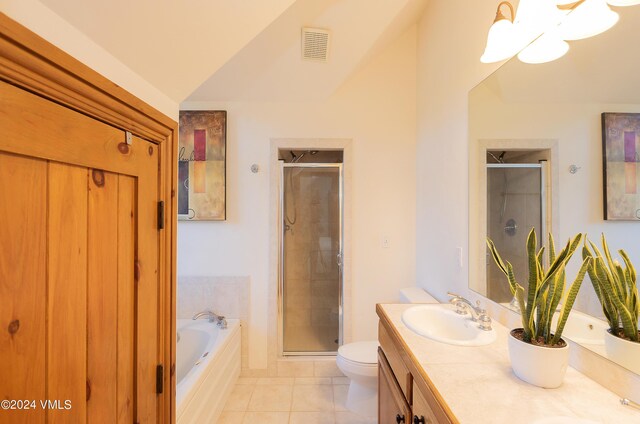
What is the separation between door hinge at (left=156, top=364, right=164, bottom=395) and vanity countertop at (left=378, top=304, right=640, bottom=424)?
89 cm

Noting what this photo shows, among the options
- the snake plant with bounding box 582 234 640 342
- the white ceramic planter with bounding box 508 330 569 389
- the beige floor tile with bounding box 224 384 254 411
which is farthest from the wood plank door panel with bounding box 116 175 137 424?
the beige floor tile with bounding box 224 384 254 411

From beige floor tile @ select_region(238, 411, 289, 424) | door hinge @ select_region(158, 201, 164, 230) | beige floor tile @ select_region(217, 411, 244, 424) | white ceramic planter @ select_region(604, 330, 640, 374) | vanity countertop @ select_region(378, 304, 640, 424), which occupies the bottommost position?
beige floor tile @ select_region(217, 411, 244, 424)

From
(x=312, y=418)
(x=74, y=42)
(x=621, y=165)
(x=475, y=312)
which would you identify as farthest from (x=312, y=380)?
(x=74, y=42)

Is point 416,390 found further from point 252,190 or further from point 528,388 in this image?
point 252,190

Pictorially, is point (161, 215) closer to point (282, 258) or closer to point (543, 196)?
point (543, 196)

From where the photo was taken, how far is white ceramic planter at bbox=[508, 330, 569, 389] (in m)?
0.81

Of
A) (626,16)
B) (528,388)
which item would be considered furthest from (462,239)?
(626,16)

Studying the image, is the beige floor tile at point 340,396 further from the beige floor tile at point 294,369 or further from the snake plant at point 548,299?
the snake plant at point 548,299

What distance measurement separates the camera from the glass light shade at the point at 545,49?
41.1 inches

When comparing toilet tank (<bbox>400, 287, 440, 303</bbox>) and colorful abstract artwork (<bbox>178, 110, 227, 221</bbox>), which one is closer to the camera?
toilet tank (<bbox>400, 287, 440, 303</bbox>)

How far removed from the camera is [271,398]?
7.04ft

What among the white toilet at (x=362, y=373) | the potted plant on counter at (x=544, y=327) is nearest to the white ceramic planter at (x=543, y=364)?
the potted plant on counter at (x=544, y=327)

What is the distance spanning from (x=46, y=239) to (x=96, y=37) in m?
0.47

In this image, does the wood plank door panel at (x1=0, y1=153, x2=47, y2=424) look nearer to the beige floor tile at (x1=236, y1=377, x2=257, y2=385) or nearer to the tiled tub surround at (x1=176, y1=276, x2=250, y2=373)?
the tiled tub surround at (x1=176, y1=276, x2=250, y2=373)
